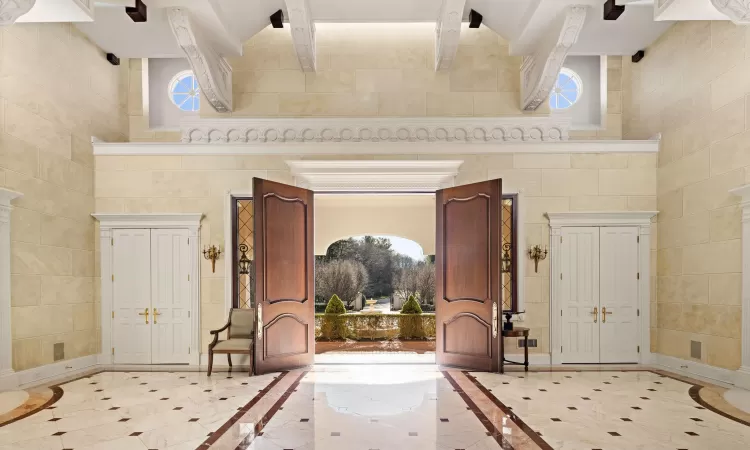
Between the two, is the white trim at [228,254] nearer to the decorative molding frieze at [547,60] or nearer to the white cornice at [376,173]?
the white cornice at [376,173]

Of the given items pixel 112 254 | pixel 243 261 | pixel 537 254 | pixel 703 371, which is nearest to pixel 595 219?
pixel 537 254

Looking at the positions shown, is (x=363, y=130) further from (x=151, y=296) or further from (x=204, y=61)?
(x=151, y=296)

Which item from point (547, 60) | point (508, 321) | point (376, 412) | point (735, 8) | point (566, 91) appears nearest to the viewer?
point (735, 8)

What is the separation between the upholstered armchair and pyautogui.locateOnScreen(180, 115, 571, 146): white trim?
2.57 meters

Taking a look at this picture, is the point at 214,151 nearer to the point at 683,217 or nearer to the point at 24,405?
the point at 24,405

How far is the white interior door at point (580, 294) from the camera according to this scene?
7805 mm

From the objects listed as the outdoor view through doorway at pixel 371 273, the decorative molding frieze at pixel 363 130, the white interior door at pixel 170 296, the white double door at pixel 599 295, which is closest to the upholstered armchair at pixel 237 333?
the outdoor view through doorway at pixel 371 273

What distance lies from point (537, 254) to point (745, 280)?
8.34 feet

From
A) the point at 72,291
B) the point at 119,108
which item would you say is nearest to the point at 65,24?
the point at 119,108

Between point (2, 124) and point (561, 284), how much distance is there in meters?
7.58

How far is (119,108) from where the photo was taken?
331 inches

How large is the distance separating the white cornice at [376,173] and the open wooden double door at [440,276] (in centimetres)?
26

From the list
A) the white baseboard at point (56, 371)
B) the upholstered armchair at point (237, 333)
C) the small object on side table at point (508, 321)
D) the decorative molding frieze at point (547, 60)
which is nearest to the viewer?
the white baseboard at point (56, 371)

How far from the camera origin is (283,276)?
24.4 feet
